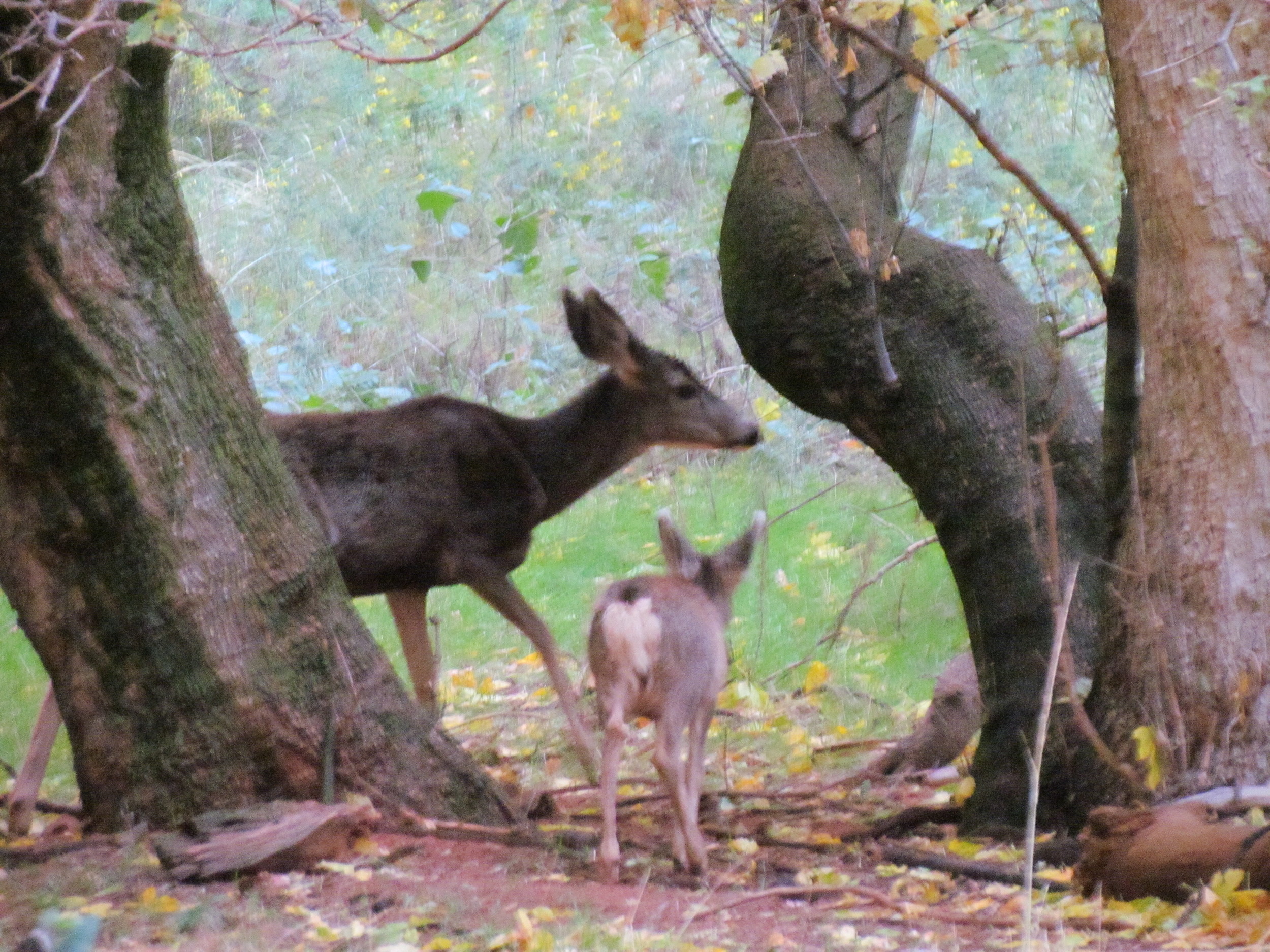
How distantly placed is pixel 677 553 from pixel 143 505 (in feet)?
Answer: 7.11

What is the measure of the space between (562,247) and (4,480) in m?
8.79

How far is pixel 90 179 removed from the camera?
4.66 meters

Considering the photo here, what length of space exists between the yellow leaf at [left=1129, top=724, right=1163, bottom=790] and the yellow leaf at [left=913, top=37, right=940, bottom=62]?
216 centimetres

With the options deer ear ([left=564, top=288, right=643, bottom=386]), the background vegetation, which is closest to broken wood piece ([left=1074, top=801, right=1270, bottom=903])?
deer ear ([left=564, top=288, right=643, bottom=386])

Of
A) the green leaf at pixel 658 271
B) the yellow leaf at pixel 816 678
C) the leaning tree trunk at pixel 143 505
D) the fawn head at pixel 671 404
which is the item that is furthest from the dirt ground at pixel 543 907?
the green leaf at pixel 658 271

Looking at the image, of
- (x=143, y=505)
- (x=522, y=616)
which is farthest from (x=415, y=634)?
(x=143, y=505)

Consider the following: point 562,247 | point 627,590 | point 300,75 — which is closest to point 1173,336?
point 627,590

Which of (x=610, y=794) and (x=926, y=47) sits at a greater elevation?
(x=926, y=47)

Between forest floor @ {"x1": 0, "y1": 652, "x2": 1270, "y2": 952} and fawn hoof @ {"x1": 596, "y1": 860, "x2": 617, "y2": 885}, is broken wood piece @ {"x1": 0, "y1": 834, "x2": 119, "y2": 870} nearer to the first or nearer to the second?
forest floor @ {"x1": 0, "y1": 652, "x2": 1270, "y2": 952}

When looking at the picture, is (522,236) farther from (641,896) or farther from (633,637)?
(641,896)

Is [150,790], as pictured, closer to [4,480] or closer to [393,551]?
[4,480]

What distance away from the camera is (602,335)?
7.89 m

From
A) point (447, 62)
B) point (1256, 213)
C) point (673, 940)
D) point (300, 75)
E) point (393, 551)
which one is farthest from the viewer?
point (300, 75)

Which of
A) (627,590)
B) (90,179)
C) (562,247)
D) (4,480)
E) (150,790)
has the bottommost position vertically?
(150,790)
